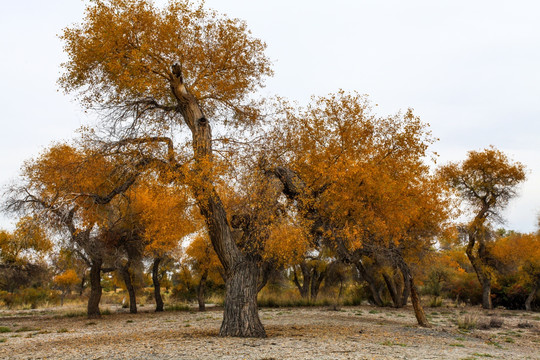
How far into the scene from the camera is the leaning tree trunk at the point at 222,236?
34.7ft

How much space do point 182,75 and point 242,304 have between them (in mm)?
6815

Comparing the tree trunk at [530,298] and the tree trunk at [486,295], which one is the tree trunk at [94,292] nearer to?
the tree trunk at [486,295]

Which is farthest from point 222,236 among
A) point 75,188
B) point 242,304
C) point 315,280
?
point 315,280

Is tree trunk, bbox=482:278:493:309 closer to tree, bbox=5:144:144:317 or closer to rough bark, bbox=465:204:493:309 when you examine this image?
rough bark, bbox=465:204:493:309

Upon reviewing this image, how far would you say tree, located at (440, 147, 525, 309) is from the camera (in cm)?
2753

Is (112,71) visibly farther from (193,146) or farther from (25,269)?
(25,269)

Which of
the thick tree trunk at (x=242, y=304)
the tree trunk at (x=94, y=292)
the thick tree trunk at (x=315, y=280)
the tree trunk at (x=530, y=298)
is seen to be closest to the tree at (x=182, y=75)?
the thick tree trunk at (x=242, y=304)

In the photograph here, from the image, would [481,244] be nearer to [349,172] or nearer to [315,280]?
[315,280]

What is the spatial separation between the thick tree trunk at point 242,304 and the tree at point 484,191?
2112 cm

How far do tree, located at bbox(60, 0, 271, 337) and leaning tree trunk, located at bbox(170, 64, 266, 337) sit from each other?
0.03 metres

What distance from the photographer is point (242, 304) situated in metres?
10.8

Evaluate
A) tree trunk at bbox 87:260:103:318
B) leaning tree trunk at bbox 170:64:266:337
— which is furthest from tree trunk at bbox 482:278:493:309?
tree trunk at bbox 87:260:103:318

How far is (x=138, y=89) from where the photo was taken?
1091 centimetres

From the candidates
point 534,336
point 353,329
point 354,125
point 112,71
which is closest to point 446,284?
point 534,336
